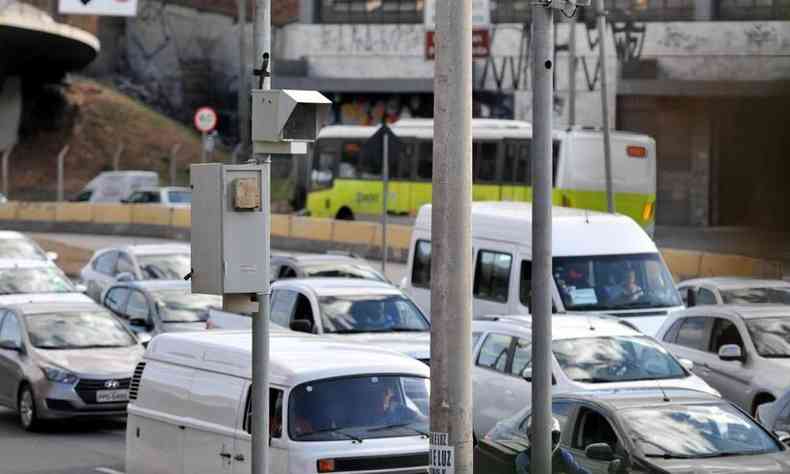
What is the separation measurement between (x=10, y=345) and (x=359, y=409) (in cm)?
892

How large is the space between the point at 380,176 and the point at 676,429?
31.9 m

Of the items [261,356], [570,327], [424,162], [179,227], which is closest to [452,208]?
[261,356]

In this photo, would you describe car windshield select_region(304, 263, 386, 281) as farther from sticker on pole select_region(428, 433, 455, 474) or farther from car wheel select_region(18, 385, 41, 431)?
sticker on pole select_region(428, 433, 455, 474)

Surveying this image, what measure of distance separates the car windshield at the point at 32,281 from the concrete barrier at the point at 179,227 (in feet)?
36.1

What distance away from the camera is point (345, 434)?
33.8 feet

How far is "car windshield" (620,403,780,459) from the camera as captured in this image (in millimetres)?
9531

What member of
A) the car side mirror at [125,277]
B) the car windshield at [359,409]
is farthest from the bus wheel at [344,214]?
the car windshield at [359,409]

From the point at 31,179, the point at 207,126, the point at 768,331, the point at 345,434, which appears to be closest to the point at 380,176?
the point at 207,126

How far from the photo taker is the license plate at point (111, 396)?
17.5m

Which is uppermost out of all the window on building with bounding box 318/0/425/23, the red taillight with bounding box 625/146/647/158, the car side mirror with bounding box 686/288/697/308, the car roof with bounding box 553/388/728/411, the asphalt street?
the window on building with bounding box 318/0/425/23

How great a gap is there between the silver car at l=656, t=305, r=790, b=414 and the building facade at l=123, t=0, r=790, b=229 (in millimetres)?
1663

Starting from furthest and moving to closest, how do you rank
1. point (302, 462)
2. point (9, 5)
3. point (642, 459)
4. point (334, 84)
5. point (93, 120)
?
point (93, 120), point (334, 84), point (9, 5), point (302, 462), point (642, 459)

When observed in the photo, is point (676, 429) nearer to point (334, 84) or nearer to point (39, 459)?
point (39, 459)

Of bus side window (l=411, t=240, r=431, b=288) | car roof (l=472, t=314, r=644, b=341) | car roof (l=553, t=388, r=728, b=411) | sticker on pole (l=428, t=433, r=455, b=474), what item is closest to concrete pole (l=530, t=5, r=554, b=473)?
car roof (l=553, t=388, r=728, b=411)
